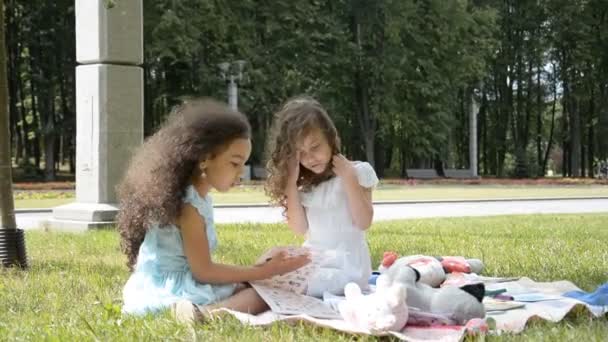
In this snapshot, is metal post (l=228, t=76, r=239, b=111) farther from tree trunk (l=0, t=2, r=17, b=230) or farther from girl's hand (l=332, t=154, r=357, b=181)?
girl's hand (l=332, t=154, r=357, b=181)

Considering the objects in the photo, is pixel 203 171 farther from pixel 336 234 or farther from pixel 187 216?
pixel 336 234

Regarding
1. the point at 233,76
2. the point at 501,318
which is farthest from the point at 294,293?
the point at 233,76

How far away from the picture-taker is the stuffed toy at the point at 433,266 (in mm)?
5617

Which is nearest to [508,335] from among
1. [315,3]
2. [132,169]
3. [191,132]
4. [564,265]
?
[191,132]

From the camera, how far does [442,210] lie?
56.4 ft

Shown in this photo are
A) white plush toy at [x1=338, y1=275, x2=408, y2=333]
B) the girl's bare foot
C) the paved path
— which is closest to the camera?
white plush toy at [x1=338, y1=275, x2=408, y2=333]

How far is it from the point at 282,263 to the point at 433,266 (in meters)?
1.52

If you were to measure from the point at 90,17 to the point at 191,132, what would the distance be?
7698 mm

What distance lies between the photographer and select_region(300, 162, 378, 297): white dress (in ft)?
16.9

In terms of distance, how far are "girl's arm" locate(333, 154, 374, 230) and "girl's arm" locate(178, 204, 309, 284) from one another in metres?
0.77

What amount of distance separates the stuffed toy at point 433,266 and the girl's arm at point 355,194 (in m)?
0.35

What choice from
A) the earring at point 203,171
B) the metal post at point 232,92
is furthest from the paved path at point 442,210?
the metal post at point 232,92

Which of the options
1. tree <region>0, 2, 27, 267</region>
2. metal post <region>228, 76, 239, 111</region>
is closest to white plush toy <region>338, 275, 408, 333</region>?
tree <region>0, 2, 27, 267</region>

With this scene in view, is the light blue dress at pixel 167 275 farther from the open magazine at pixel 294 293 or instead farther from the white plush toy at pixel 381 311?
the white plush toy at pixel 381 311
